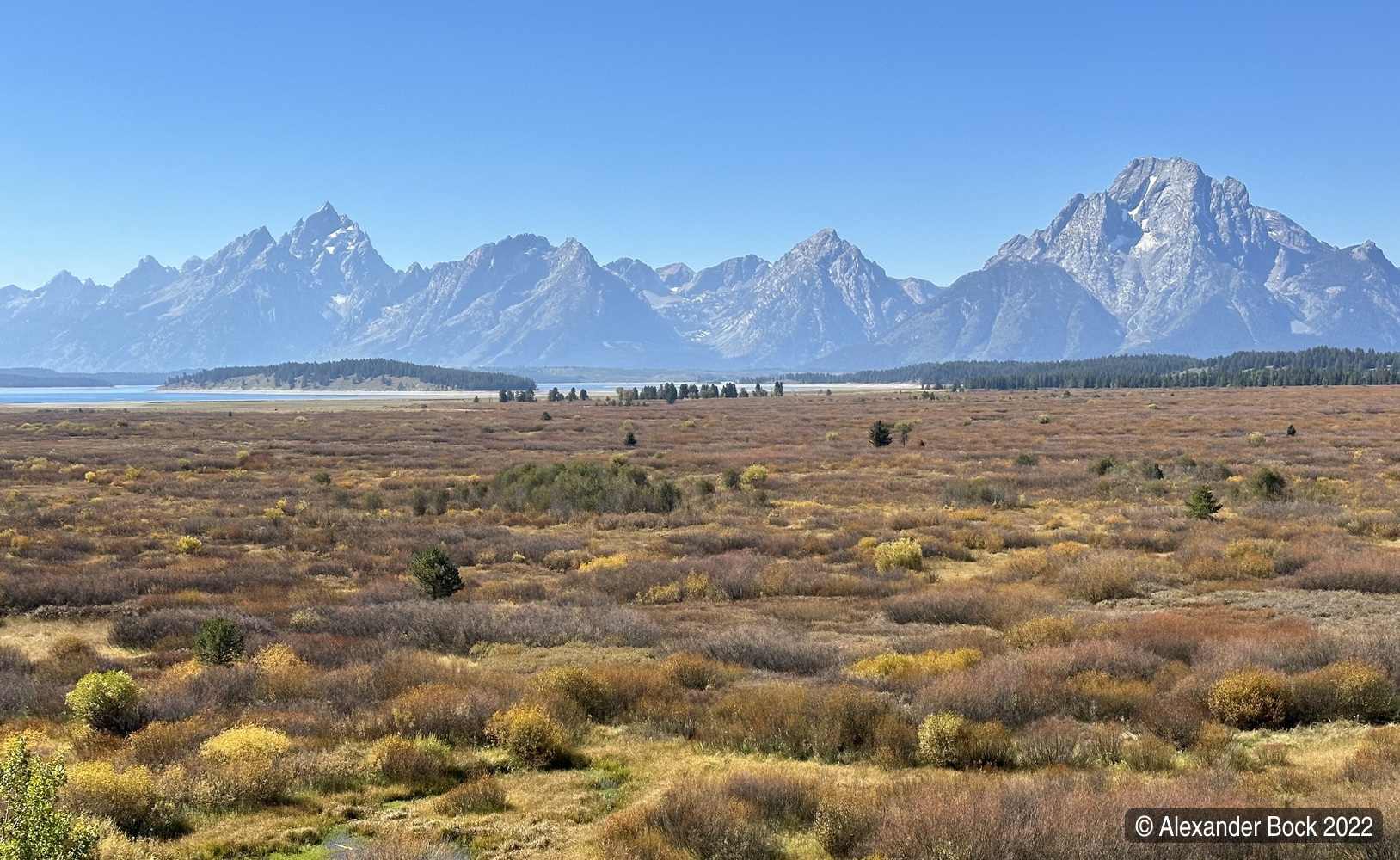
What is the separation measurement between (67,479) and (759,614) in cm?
4268

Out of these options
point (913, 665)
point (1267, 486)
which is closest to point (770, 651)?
Answer: point (913, 665)

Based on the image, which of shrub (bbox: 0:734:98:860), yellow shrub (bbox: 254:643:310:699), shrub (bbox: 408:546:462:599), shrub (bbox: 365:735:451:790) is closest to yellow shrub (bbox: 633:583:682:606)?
shrub (bbox: 408:546:462:599)

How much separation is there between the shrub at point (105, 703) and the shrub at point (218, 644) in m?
2.74

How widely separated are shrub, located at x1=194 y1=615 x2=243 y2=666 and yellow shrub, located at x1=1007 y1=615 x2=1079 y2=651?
12219 millimetres

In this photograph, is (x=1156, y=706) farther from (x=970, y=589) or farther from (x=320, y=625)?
(x=320, y=625)

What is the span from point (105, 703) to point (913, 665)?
1028 cm

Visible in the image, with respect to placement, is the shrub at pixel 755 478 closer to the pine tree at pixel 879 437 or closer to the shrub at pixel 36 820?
the pine tree at pixel 879 437

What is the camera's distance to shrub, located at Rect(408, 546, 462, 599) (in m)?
18.0

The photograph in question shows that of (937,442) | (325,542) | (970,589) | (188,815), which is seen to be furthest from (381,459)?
(188,815)

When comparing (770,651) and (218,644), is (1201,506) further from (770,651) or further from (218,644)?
(218,644)

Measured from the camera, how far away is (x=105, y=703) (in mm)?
9820

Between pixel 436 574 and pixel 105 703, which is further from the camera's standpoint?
pixel 436 574

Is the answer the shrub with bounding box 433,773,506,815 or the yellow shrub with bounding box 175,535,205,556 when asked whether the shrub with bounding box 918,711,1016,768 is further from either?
the yellow shrub with bounding box 175,535,205,556

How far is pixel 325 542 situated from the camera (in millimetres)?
25234
